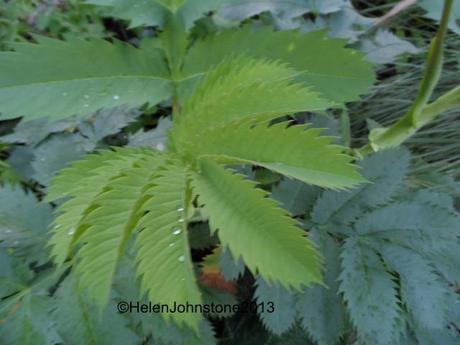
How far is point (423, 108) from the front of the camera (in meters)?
1.05

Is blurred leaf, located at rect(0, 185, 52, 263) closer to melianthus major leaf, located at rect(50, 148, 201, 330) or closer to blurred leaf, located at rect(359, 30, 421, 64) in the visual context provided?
melianthus major leaf, located at rect(50, 148, 201, 330)

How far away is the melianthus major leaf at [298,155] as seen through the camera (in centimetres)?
59

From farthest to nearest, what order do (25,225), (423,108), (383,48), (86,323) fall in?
(383,48), (423,108), (25,225), (86,323)

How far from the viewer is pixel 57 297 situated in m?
0.84

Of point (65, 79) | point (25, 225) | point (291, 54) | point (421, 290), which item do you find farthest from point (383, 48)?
point (25, 225)

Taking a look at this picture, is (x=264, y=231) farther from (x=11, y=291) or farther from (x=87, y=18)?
(x=87, y=18)

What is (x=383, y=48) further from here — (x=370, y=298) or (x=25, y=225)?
(x=25, y=225)

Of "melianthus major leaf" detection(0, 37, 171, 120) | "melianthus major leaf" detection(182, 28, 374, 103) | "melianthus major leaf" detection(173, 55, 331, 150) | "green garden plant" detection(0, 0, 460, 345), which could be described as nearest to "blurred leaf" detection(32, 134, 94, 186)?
"green garden plant" detection(0, 0, 460, 345)

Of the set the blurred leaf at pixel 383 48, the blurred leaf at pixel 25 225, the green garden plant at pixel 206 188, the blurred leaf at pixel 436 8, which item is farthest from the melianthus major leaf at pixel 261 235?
the blurred leaf at pixel 383 48

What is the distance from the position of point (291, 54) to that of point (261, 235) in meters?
0.42

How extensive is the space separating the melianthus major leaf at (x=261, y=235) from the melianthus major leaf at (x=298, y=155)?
0.12 feet

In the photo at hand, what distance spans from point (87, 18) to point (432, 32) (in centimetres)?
99

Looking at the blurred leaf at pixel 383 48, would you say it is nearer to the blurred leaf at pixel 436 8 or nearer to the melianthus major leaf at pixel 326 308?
the blurred leaf at pixel 436 8

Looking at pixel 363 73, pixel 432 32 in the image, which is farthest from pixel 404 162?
pixel 432 32
